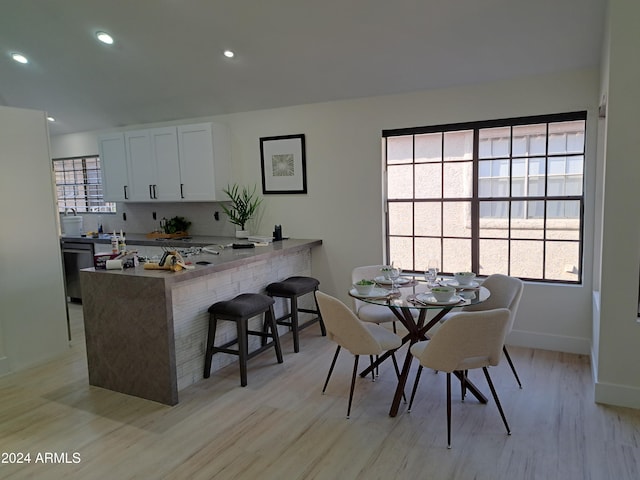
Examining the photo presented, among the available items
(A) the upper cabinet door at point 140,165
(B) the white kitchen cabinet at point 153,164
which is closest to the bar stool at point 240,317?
(B) the white kitchen cabinet at point 153,164

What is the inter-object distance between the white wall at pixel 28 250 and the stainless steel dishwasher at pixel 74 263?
5.97 feet

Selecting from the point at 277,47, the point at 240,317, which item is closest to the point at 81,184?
the point at 277,47

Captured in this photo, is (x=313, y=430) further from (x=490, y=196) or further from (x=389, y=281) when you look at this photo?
(x=490, y=196)

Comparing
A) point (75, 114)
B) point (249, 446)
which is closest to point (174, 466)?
point (249, 446)

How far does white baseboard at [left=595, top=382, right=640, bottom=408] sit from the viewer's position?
2926 millimetres

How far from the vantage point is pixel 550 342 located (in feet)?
13.2

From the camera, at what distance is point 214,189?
5324 mm

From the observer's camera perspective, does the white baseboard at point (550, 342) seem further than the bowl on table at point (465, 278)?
Yes

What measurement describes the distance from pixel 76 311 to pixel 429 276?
15.0ft

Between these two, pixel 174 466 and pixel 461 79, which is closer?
pixel 174 466

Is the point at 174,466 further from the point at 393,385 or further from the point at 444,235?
the point at 444,235

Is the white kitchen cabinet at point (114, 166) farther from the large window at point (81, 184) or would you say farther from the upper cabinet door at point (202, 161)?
the upper cabinet door at point (202, 161)

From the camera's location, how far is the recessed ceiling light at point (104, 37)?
4363 mm

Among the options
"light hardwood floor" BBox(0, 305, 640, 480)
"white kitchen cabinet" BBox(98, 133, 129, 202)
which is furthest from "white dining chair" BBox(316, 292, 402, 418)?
"white kitchen cabinet" BBox(98, 133, 129, 202)
